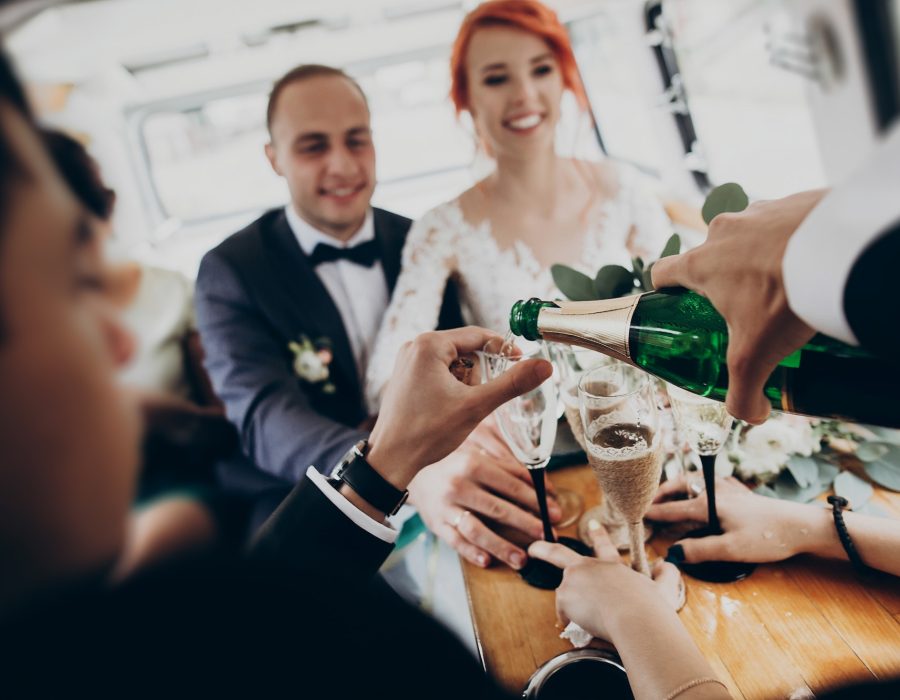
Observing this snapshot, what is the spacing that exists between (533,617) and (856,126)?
528 millimetres

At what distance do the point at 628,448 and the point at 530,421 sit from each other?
12cm

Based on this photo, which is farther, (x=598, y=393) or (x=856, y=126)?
(x=598, y=393)

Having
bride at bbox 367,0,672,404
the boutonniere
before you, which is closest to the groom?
the boutonniere

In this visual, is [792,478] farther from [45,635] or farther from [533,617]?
[45,635]

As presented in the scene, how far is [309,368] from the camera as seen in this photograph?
1112mm

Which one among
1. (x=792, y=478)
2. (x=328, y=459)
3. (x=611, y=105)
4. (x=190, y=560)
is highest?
(x=611, y=105)

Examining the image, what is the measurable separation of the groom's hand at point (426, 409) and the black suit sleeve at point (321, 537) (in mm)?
76

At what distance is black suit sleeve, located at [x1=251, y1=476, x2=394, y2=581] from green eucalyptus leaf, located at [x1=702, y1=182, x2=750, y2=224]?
463 millimetres

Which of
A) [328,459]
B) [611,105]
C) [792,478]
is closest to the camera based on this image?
[792,478]

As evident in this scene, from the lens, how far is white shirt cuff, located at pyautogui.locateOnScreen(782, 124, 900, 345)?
0.77 ft

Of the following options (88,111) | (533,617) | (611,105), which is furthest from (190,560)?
(611,105)

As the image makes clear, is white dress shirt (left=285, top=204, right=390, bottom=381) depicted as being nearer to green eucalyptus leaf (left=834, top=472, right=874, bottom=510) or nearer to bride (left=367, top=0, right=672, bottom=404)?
bride (left=367, top=0, right=672, bottom=404)

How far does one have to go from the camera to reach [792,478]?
69 centimetres

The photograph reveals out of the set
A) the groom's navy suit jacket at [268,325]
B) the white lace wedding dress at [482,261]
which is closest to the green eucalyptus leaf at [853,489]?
the white lace wedding dress at [482,261]
